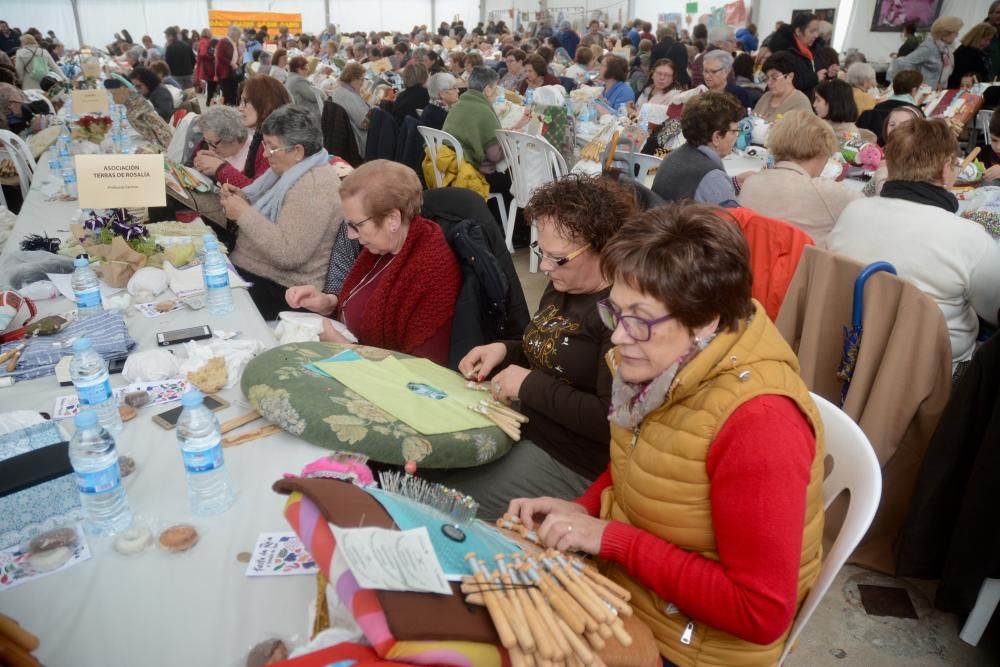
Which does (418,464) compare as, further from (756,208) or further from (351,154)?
(351,154)

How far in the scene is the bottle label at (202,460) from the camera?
127 centimetres

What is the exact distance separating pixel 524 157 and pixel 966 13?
9.96m

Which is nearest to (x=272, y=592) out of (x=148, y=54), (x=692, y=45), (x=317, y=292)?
(x=317, y=292)

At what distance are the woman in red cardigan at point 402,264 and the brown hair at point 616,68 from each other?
541 cm

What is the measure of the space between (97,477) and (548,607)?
0.86 m

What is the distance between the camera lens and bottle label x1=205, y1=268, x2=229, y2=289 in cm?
226

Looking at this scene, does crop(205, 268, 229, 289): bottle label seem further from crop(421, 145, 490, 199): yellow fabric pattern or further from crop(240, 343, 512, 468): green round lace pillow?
crop(421, 145, 490, 199): yellow fabric pattern

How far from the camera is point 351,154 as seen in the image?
596cm

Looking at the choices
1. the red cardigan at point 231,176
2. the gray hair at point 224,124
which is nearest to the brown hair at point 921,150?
the red cardigan at point 231,176

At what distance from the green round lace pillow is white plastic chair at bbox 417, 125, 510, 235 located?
364cm

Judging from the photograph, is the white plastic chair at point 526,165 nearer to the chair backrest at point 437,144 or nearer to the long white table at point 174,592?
the chair backrest at point 437,144

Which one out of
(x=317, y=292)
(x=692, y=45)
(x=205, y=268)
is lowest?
(x=317, y=292)

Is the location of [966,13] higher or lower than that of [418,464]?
higher

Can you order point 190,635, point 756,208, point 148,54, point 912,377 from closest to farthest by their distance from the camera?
point 190,635 → point 912,377 → point 756,208 → point 148,54
